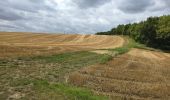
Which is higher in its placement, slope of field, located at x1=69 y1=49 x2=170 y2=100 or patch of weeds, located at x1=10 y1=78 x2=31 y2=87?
patch of weeds, located at x1=10 y1=78 x2=31 y2=87

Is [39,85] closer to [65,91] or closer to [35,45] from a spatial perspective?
[65,91]

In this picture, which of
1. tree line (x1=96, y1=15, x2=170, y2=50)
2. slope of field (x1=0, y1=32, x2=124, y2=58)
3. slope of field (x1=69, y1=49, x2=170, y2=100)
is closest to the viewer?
slope of field (x1=69, y1=49, x2=170, y2=100)

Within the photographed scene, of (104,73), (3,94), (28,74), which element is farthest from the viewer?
(104,73)

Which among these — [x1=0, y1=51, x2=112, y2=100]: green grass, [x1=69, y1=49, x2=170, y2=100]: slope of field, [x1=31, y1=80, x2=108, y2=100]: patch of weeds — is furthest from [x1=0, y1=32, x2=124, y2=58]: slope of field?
[x1=31, y1=80, x2=108, y2=100]: patch of weeds

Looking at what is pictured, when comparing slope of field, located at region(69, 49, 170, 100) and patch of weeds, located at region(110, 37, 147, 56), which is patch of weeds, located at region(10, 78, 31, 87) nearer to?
slope of field, located at region(69, 49, 170, 100)

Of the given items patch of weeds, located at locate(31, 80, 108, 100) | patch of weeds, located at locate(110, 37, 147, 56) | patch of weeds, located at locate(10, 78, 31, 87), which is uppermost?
patch of weeds, located at locate(10, 78, 31, 87)

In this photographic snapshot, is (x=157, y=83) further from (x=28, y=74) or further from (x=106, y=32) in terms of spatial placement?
(x=106, y=32)

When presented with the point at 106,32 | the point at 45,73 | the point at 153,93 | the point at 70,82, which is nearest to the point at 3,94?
the point at 70,82

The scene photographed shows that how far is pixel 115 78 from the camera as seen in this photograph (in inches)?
828

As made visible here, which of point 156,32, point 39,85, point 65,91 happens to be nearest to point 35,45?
point 39,85

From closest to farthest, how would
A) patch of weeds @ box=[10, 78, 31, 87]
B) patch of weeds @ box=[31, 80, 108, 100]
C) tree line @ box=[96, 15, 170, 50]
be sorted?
1. patch of weeds @ box=[31, 80, 108, 100]
2. patch of weeds @ box=[10, 78, 31, 87]
3. tree line @ box=[96, 15, 170, 50]

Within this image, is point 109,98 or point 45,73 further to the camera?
point 45,73

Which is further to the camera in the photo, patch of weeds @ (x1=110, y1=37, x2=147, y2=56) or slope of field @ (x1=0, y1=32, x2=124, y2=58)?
patch of weeds @ (x1=110, y1=37, x2=147, y2=56)

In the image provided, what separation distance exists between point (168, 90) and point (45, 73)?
26.0 feet
